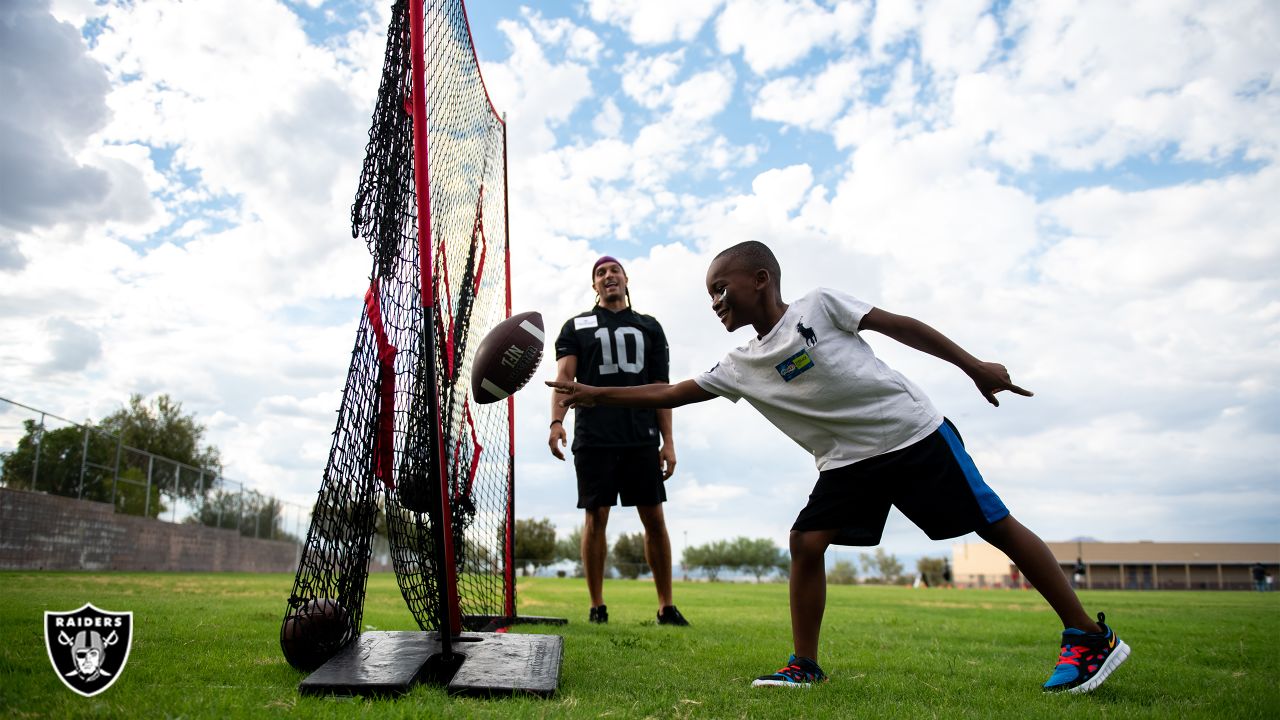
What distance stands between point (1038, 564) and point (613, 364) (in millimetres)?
3451

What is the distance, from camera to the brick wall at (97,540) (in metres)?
15.6

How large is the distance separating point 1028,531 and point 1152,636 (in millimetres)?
4103

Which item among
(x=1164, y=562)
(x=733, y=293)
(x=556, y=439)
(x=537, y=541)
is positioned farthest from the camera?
(x=1164, y=562)

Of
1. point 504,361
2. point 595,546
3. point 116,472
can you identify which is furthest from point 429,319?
point 116,472

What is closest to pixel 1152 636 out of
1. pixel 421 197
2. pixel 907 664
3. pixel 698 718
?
pixel 907 664

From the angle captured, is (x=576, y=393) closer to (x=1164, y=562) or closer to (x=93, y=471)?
(x=93, y=471)

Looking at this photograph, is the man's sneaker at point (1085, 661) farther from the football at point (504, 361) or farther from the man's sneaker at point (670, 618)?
the man's sneaker at point (670, 618)

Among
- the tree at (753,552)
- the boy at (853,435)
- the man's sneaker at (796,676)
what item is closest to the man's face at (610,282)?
the boy at (853,435)

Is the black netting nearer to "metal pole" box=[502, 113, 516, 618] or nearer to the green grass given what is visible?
the green grass

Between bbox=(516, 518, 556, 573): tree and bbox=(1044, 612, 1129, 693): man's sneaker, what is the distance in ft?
169

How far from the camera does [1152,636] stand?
240 inches

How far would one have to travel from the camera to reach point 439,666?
3.05 m

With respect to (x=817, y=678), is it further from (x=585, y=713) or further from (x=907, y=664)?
(x=585, y=713)

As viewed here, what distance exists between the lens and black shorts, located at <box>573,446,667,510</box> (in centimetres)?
584
